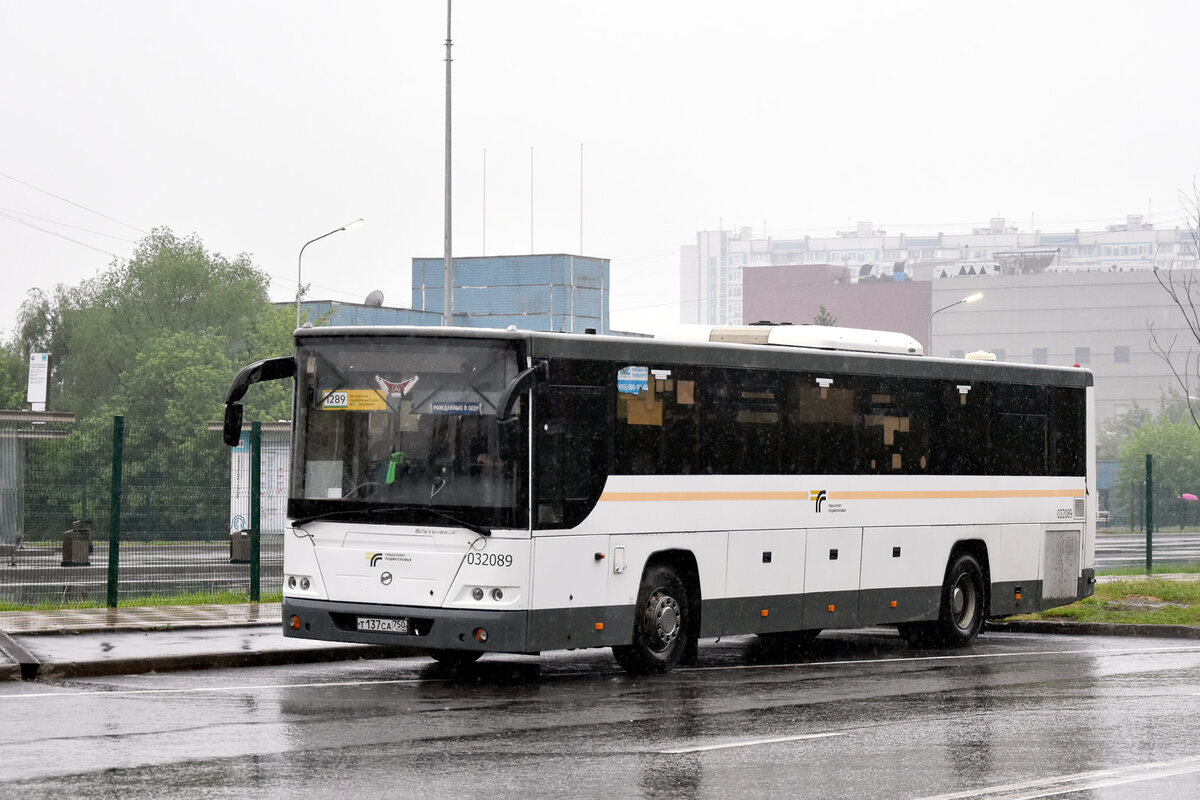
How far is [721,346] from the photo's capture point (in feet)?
55.0

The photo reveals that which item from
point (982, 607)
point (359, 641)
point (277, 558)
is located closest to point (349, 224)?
Answer: point (277, 558)

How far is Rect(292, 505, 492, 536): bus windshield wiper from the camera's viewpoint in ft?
47.8

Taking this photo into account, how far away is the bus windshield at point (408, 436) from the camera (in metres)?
14.6

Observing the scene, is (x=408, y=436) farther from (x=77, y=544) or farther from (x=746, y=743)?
(x=77, y=544)

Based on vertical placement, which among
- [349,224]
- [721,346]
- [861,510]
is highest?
[349,224]

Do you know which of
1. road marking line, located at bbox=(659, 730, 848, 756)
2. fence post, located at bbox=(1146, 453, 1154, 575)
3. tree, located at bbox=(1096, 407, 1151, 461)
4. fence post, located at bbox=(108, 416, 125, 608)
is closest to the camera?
road marking line, located at bbox=(659, 730, 848, 756)

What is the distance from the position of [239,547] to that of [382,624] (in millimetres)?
7098

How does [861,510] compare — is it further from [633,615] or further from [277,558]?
[277,558]

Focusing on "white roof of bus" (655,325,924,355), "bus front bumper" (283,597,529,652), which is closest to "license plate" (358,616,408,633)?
"bus front bumper" (283,597,529,652)

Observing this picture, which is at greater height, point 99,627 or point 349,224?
point 349,224

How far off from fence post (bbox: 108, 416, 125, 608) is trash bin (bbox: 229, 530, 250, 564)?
4.62 ft

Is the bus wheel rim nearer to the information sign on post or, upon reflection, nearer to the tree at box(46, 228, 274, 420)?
the information sign on post

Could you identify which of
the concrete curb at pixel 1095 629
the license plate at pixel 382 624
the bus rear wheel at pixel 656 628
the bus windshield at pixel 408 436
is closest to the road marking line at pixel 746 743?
the bus windshield at pixel 408 436

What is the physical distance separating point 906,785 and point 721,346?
7517mm
